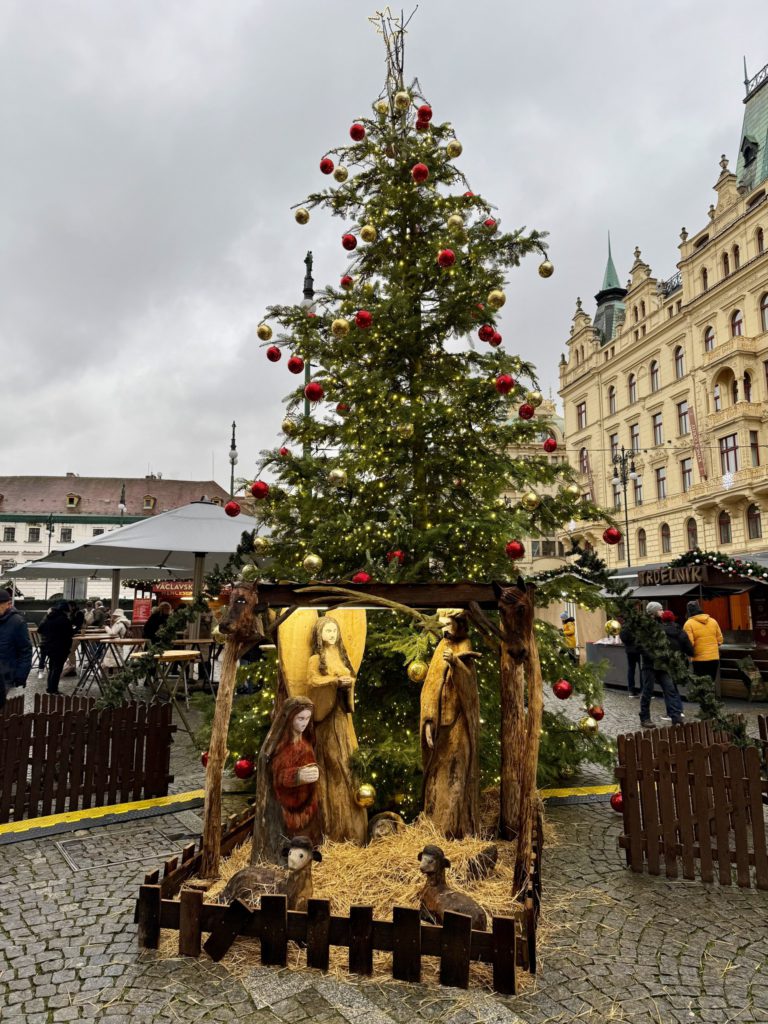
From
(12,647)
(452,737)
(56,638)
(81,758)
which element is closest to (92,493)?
(56,638)

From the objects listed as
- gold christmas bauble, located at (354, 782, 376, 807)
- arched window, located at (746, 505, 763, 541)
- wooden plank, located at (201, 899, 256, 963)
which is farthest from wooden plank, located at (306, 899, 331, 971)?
arched window, located at (746, 505, 763, 541)

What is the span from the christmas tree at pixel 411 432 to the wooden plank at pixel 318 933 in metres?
2.20

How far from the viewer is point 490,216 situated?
698cm

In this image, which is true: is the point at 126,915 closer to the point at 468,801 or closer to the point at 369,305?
the point at 468,801

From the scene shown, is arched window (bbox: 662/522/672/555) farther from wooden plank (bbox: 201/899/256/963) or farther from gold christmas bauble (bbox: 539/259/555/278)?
wooden plank (bbox: 201/899/256/963)

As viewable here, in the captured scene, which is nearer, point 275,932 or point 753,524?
point 275,932

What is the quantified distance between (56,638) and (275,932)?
9511 millimetres

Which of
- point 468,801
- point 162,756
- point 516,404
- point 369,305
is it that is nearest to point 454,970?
point 468,801

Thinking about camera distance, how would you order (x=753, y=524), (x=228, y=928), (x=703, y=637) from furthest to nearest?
1. (x=753, y=524)
2. (x=703, y=637)
3. (x=228, y=928)

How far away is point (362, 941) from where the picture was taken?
10.1ft

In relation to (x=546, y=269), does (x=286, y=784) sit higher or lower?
lower

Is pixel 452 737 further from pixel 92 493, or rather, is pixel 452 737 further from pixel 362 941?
pixel 92 493

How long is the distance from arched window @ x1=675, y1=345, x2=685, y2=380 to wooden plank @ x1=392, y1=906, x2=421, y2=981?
3623 cm

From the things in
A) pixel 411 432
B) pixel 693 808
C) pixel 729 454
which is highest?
pixel 729 454
